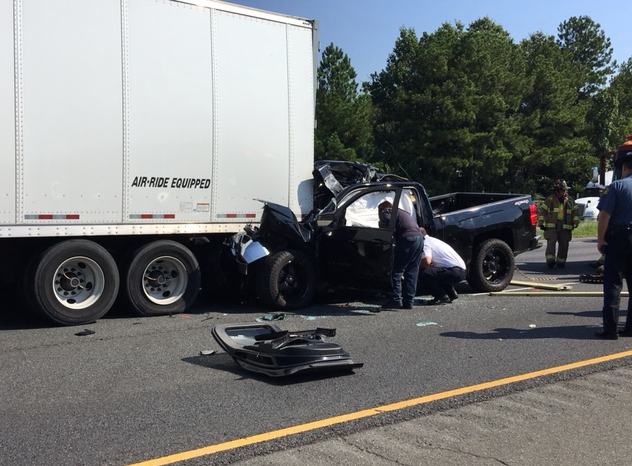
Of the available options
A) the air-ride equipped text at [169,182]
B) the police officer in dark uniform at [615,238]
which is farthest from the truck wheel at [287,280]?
the police officer in dark uniform at [615,238]

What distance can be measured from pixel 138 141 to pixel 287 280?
2592 millimetres

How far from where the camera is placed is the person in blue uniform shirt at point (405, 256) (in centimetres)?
939

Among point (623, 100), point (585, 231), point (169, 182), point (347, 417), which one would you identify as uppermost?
point (623, 100)

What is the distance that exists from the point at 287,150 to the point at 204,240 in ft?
5.48

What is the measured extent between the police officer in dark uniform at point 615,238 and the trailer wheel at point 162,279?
16.0 ft

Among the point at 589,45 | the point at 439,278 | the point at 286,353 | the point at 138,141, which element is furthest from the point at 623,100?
the point at 286,353

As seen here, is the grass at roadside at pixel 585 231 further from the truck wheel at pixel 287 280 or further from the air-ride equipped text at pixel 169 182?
the air-ride equipped text at pixel 169 182

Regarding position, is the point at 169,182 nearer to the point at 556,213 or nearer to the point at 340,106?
the point at 556,213

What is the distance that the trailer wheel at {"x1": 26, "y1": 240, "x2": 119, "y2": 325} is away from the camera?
8016mm

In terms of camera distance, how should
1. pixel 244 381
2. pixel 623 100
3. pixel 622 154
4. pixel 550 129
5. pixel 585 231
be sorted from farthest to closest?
pixel 623 100, pixel 550 129, pixel 585 231, pixel 622 154, pixel 244 381

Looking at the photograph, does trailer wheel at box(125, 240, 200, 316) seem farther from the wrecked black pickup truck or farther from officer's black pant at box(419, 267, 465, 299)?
officer's black pant at box(419, 267, 465, 299)

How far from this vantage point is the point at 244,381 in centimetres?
591

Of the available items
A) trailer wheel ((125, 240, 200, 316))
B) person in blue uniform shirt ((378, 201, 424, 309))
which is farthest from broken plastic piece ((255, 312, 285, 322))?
person in blue uniform shirt ((378, 201, 424, 309))

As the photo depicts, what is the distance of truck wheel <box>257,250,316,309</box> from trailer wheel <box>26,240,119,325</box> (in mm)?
1864
